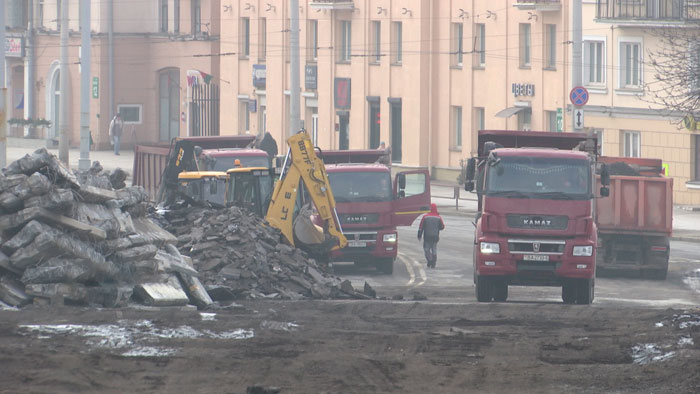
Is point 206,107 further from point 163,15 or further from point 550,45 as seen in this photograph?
point 550,45

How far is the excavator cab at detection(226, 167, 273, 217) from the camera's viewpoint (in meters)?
29.3

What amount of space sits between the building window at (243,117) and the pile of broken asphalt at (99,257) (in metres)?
45.6

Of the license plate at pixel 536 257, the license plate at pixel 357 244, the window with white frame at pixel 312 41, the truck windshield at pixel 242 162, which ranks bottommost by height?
the license plate at pixel 357 244

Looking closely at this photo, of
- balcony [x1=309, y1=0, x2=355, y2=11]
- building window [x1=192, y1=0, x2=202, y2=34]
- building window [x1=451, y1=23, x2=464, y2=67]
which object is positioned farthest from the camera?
building window [x1=192, y1=0, x2=202, y2=34]

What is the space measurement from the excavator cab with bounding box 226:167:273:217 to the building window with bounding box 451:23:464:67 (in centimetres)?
2565

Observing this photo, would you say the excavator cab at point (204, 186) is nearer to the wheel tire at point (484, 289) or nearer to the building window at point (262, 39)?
the wheel tire at point (484, 289)

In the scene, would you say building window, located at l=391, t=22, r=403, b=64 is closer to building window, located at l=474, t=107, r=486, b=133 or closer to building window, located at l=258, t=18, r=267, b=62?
building window, located at l=474, t=107, r=486, b=133

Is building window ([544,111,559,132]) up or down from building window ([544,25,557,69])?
down

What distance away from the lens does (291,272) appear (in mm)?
23234

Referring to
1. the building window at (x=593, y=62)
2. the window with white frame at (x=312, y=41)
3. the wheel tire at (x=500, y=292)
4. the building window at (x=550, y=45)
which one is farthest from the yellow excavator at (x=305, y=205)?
the window with white frame at (x=312, y=41)

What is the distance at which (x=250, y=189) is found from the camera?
96.4 feet

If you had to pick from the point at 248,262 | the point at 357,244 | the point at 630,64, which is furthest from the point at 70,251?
the point at 630,64

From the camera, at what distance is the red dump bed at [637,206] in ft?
90.6

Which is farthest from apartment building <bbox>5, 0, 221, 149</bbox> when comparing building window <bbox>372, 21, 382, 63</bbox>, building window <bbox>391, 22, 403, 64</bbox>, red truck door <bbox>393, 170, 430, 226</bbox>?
red truck door <bbox>393, 170, 430, 226</bbox>
